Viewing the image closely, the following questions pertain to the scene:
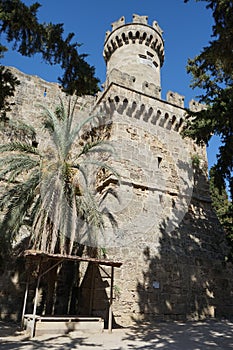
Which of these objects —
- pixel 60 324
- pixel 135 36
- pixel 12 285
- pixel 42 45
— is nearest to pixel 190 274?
pixel 60 324

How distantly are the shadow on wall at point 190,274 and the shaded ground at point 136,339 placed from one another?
4.49 feet

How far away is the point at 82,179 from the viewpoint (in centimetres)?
854

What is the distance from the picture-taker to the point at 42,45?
15.9ft

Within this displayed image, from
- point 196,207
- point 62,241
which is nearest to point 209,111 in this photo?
point 196,207

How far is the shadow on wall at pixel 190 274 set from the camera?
358 inches

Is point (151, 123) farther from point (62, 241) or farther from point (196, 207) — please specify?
point (62, 241)

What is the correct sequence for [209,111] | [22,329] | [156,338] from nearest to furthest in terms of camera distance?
[156,338] → [22,329] → [209,111]

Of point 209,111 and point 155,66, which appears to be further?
point 155,66

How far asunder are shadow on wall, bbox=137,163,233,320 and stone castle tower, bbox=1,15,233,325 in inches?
1.2

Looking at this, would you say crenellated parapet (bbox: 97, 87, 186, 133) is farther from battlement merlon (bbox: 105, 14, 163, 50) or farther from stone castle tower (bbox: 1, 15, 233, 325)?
battlement merlon (bbox: 105, 14, 163, 50)

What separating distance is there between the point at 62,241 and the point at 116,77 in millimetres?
7317

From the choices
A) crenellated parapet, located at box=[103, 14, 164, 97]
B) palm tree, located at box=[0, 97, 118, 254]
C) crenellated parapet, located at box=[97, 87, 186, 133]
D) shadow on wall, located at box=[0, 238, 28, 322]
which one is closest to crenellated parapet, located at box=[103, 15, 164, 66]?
crenellated parapet, located at box=[103, 14, 164, 97]

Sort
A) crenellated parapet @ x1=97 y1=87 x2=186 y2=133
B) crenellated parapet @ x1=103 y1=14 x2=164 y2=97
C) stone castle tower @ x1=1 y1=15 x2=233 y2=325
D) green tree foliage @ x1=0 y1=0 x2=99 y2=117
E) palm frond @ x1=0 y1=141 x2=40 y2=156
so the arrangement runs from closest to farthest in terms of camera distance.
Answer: green tree foliage @ x1=0 y1=0 x2=99 y2=117
palm frond @ x1=0 y1=141 x2=40 y2=156
stone castle tower @ x1=1 y1=15 x2=233 y2=325
crenellated parapet @ x1=97 y1=87 x2=186 y2=133
crenellated parapet @ x1=103 y1=14 x2=164 y2=97

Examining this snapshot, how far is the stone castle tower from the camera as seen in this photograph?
29.8 feet
